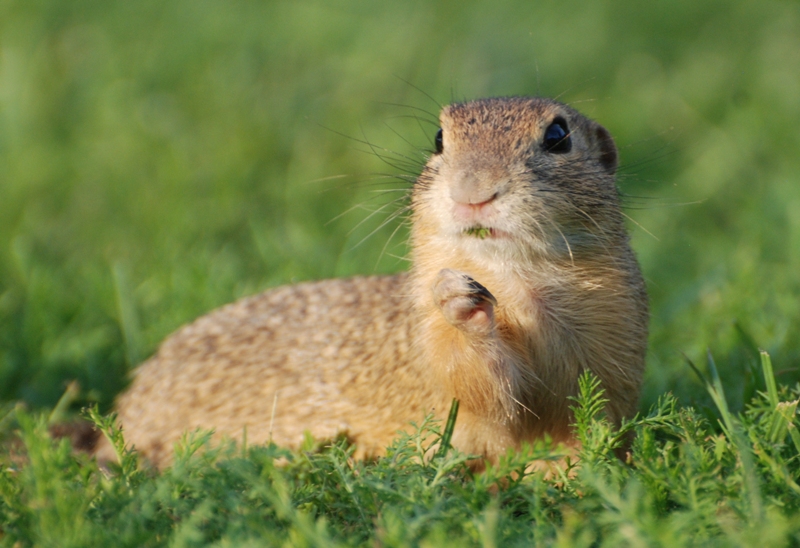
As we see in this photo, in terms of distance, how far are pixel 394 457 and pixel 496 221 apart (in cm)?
91

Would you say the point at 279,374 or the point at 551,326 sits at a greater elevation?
the point at 551,326

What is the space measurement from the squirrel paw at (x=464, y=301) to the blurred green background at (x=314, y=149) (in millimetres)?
1411

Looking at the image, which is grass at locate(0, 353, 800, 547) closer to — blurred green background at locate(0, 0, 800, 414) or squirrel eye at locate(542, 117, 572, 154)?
squirrel eye at locate(542, 117, 572, 154)

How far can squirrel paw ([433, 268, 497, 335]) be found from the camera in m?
3.52

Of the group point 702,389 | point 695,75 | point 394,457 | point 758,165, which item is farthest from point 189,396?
point 695,75

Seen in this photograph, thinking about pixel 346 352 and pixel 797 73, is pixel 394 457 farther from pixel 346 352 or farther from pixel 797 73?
pixel 797 73

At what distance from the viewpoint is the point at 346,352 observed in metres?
4.58

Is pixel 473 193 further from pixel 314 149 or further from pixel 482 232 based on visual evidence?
pixel 314 149

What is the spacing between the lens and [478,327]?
3602mm

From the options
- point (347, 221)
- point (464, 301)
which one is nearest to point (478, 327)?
point (464, 301)

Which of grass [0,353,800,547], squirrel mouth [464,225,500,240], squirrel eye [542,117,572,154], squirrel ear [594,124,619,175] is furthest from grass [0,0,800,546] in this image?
squirrel mouth [464,225,500,240]

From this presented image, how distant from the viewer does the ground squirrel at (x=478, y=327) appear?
3605 mm

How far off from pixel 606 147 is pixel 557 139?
1.88 feet

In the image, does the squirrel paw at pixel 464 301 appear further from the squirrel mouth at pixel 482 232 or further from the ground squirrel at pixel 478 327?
the squirrel mouth at pixel 482 232
